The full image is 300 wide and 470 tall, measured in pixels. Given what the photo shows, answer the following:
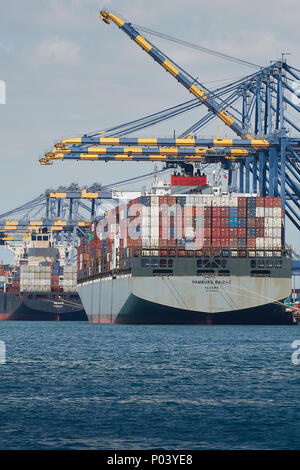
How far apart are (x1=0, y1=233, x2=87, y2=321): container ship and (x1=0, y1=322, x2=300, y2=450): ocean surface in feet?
279

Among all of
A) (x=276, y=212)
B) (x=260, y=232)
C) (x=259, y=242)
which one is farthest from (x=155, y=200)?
(x=276, y=212)

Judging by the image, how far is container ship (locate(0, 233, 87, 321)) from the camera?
146 m

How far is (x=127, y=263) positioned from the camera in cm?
8900

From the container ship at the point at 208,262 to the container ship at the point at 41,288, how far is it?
58967 millimetres

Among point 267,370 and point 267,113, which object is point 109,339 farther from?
point 267,113

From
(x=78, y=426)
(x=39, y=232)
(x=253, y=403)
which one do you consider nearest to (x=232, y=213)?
(x=253, y=403)

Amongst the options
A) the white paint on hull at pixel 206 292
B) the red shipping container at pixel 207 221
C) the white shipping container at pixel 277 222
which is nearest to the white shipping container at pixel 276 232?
the white shipping container at pixel 277 222

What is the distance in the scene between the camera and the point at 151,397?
34875mm

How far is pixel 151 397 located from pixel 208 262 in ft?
166

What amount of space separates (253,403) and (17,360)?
799 inches

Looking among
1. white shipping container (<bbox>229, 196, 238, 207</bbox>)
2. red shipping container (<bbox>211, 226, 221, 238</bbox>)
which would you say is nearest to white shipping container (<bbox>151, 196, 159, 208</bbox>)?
red shipping container (<bbox>211, 226, 221, 238</bbox>)

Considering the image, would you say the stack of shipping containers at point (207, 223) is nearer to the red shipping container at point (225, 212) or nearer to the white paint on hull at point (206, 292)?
the red shipping container at point (225, 212)

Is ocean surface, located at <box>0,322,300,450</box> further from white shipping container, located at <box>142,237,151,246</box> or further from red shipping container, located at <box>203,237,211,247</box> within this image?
white shipping container, located at <box>142,237,151,246</box>

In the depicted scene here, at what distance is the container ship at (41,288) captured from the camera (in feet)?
480
